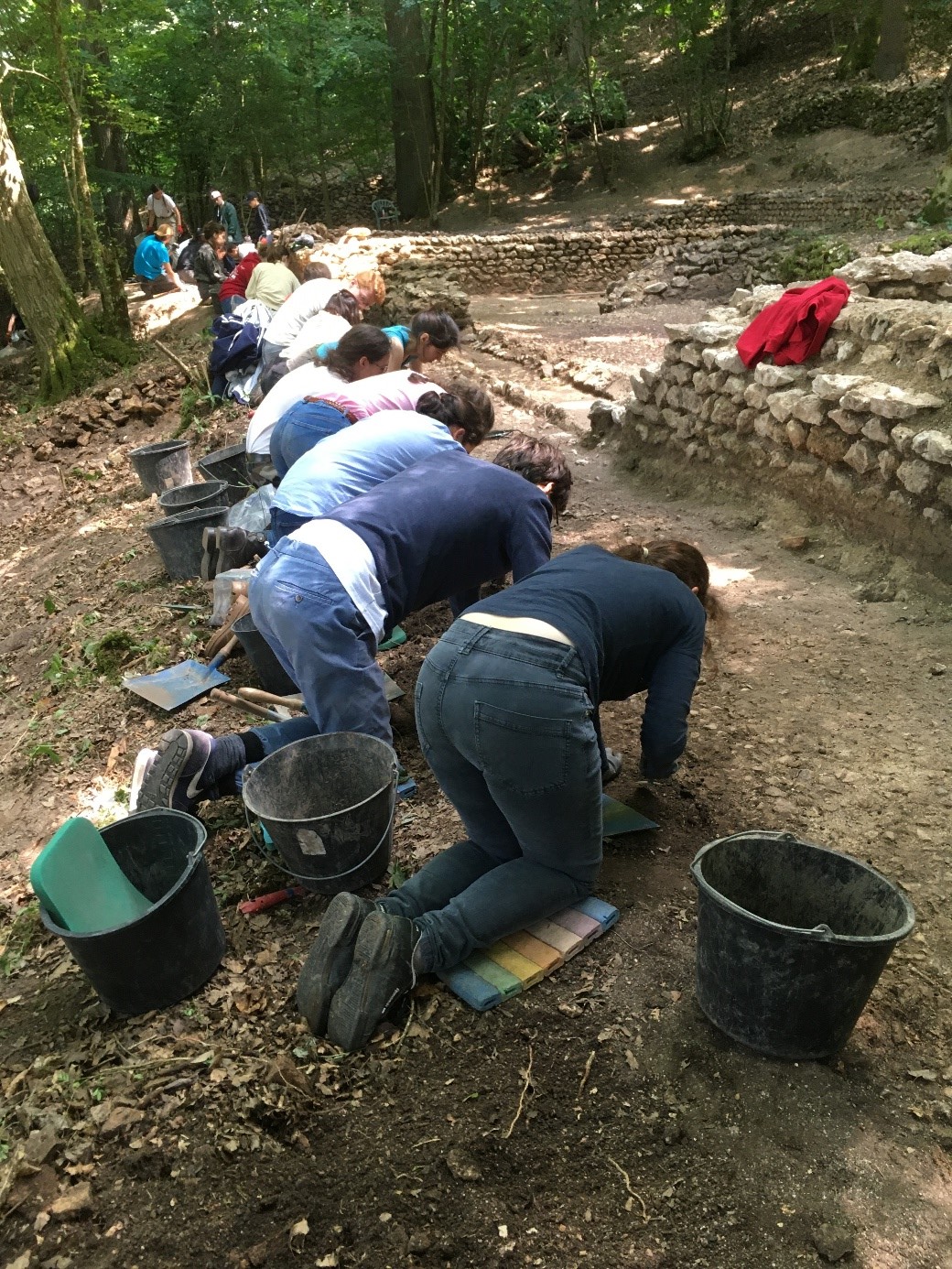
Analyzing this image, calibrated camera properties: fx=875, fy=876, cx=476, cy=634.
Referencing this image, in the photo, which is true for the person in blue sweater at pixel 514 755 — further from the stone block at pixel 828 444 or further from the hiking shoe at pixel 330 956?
the stone block at pixel 828 444

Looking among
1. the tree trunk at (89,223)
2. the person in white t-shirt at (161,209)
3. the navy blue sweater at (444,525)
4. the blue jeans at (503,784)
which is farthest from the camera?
the person in white t-shirt at (161,209)

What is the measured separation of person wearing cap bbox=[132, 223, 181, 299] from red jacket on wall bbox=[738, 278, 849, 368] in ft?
40.2

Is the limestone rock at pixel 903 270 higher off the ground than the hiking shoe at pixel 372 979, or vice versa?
the limestone rock at pixel 903 270

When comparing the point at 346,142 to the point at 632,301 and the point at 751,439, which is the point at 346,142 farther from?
the point at 751,439

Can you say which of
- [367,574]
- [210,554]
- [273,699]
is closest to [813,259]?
[210,554]

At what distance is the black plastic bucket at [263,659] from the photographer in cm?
406

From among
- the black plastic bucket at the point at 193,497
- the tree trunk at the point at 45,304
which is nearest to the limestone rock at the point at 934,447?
the black plastic bucket at the point at 193,497

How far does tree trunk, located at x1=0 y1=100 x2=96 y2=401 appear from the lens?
10805mm

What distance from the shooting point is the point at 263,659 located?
13.4 feet

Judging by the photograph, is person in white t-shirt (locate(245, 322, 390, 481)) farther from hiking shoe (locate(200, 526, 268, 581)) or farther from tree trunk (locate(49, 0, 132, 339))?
tree trunk (locate(49, 0, 132, 339))

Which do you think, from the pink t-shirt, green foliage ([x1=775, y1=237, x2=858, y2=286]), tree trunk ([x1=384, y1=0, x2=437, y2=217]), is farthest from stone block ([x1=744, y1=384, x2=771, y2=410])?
tree trunk ([x1=384, y1=0, x2=437, y2=217])

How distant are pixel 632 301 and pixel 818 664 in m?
10.5

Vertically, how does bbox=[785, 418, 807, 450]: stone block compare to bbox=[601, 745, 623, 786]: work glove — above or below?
above

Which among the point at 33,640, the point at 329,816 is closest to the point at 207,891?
the point at 329,816
